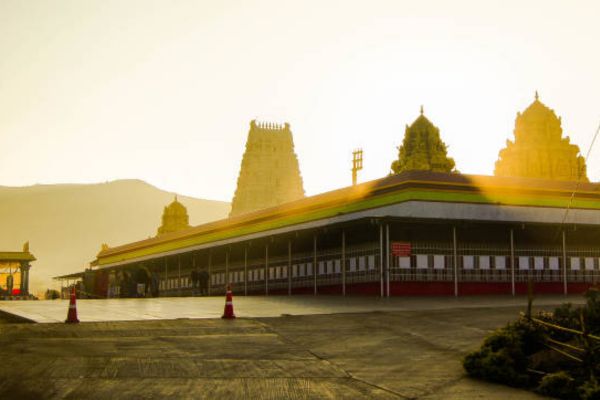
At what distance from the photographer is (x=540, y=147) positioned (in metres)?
123

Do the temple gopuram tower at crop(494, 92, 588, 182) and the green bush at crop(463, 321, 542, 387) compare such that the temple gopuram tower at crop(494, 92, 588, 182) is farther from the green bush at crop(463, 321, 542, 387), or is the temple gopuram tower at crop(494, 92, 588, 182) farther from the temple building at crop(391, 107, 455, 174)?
the green bush at crop(463, 321, 542, 387)

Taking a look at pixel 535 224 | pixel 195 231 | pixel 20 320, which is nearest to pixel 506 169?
pixel 195 231

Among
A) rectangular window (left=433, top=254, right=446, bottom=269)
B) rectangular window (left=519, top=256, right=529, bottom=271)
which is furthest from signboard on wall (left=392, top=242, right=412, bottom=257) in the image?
rectangular window (left=519, top=256, right=529, bottom=271)

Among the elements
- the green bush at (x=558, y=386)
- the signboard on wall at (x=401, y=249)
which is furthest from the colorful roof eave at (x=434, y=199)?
the green bush at (x=558, y=386)

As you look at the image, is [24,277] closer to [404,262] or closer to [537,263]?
[404,262]

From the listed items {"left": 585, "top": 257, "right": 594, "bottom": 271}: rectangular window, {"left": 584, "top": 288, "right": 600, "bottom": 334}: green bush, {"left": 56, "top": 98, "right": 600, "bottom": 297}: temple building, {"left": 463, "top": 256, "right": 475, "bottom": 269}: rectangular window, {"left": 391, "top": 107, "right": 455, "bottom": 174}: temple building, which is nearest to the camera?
{"left": 584, "top": 288, "right": 600, "bottom": 334}: green bush

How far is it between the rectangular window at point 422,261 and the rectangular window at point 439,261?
411mm

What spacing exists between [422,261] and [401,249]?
1440 mm

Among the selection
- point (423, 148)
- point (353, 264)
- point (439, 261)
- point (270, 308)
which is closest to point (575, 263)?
point (439, 261)

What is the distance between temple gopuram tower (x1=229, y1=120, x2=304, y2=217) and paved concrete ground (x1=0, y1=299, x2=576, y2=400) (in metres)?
113

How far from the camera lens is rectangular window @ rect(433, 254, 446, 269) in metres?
40.0

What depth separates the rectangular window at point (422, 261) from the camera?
39606 millimetres

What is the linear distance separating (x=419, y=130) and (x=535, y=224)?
1885 inches

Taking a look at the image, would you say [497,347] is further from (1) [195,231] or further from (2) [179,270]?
(1) [195,231]
